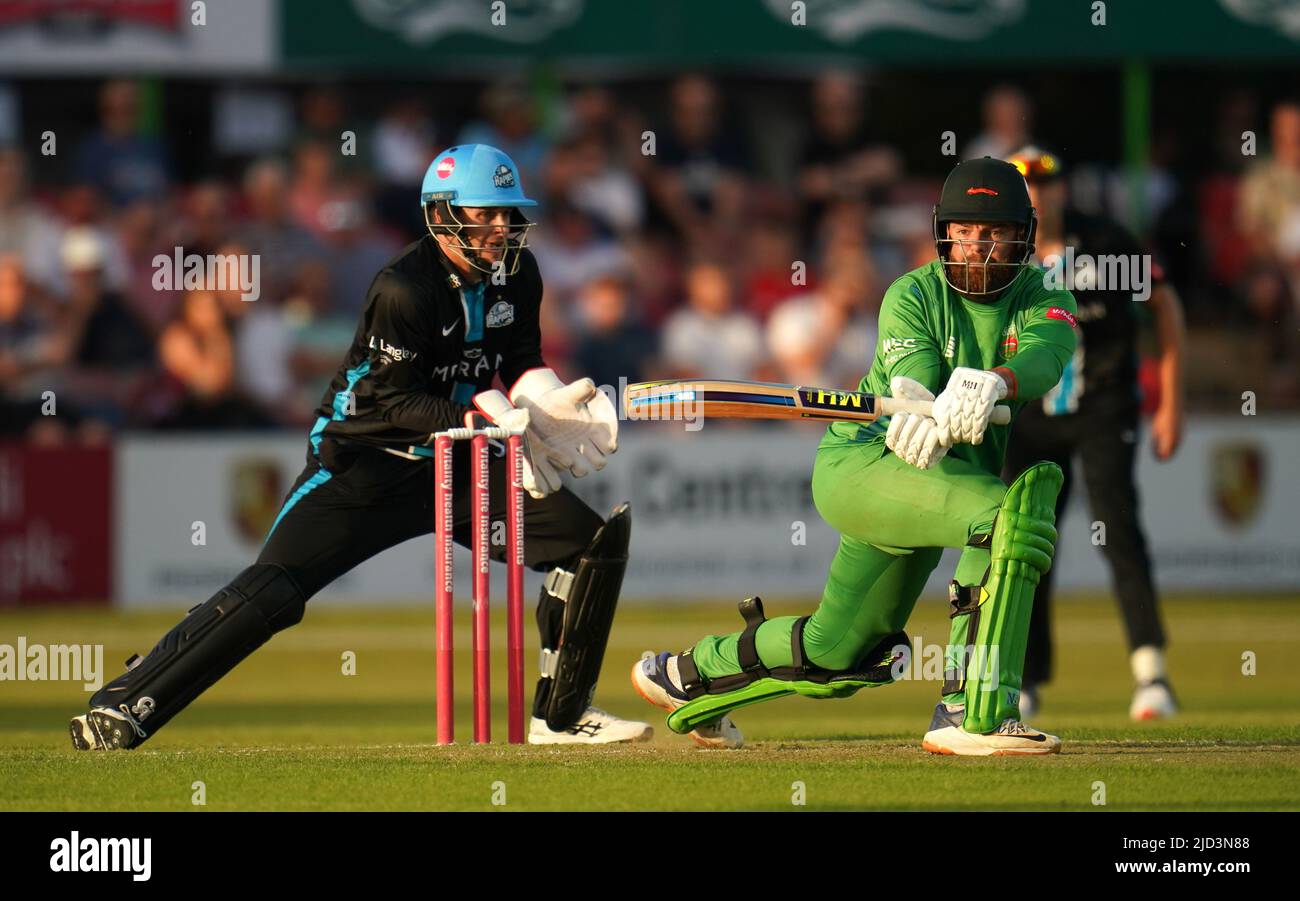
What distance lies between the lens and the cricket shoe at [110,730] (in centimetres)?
743

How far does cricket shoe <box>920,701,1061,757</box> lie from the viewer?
682cm

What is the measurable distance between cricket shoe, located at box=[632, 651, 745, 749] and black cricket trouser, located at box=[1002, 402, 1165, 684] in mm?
2638

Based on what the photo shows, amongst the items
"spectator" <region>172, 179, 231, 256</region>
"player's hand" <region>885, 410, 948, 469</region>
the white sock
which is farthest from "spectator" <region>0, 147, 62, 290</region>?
"player's hand" <region>885, 410, 948, 469</region>

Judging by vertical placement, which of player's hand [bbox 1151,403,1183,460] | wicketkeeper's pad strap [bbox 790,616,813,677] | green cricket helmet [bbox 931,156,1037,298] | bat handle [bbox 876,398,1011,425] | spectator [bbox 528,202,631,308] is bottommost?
wicketkeeper's pad strap [bbox 790,616,813,677]

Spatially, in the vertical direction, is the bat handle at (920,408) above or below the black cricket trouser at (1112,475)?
above

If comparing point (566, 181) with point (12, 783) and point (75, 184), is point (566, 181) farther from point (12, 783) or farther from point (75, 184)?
point (12, 783)

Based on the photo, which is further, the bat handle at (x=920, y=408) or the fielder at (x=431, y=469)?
the fielder at (x=431, y=469)

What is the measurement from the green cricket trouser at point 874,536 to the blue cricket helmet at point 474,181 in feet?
4.91

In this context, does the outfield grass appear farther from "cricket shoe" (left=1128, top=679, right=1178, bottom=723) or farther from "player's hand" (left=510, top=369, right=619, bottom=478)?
"player's hand" (left=510, top=369, right=619, bottom=478)

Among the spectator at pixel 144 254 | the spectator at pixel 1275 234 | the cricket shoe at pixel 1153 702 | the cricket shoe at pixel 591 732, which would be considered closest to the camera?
the cricket shoe at pixel 591 732

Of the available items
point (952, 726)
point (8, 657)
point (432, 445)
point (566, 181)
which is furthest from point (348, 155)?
point (952, 726)

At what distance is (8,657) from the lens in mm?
12188

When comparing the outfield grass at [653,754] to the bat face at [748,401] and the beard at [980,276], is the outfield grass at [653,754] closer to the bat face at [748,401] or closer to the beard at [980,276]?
the bat face at [748,401]

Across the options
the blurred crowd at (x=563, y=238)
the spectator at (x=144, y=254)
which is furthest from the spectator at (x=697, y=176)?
the spectator at (x=144, y=254)
